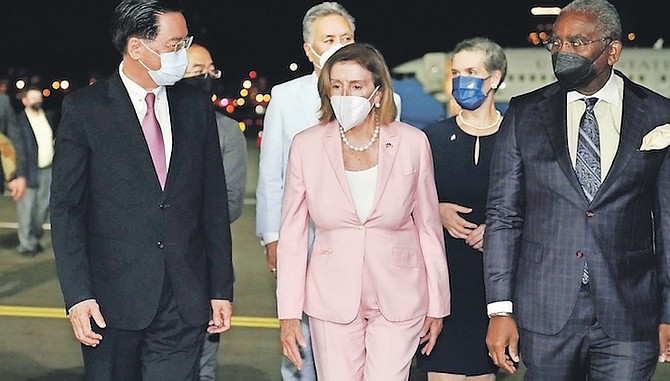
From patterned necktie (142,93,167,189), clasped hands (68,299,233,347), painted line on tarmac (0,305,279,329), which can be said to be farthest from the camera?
painted line on tarmac (0,305,279,329)

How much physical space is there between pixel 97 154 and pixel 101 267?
406 mm

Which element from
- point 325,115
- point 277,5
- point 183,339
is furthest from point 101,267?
point 277,5

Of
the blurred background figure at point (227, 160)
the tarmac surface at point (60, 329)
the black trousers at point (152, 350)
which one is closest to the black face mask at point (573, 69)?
the black trousers at point (152, 350)

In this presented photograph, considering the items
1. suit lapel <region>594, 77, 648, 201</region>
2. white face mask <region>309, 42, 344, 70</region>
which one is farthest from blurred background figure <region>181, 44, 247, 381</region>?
suit lapel <region>594, 77, 648, 201</region>

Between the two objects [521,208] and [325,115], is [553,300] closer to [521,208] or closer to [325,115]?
[521,208]

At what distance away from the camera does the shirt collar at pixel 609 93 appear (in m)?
3.75

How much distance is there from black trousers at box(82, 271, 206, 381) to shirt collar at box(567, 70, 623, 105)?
1.57 meters

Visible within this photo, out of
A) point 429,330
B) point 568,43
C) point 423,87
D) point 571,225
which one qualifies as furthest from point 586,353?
point 423,87

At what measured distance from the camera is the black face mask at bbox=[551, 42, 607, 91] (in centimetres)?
366

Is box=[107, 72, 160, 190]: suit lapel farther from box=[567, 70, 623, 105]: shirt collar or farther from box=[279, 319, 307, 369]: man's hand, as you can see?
box=[567, 70, 623, 105]: shirt collar

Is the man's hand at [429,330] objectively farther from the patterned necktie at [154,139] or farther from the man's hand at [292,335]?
the patterned necktie at [154,139]

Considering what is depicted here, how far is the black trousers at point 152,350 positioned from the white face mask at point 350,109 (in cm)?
85

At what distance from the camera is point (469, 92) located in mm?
4789

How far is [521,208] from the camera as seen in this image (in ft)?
12.5
